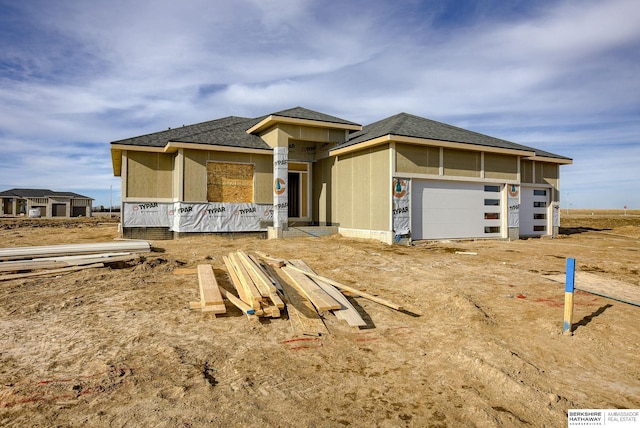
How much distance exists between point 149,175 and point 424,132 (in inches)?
478

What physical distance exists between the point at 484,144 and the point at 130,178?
1543cm

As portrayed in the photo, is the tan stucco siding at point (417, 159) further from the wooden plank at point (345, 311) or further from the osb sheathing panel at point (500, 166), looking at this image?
the wooden plank at point (345, 311)

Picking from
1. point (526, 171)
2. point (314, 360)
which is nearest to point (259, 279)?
point (314, 360)

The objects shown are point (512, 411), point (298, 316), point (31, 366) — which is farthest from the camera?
point (298, 316)

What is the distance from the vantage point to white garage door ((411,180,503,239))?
15.0 m

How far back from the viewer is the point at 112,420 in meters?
2.87

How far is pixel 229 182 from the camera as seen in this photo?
16.6 metres

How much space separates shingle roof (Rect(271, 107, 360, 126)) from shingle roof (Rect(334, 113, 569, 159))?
1.01 metres

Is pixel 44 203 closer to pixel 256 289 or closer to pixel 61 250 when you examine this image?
pixel 61 250

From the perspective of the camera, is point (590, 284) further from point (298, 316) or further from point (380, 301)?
point (298, 316)

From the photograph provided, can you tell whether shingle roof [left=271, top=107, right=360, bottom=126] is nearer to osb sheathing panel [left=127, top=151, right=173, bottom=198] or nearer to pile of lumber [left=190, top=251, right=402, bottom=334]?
osb sheathing panel [left=127, top=151, right=173, bottom=198]

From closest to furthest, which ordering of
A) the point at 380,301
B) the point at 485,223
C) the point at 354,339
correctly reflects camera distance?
1. the point at 354,339
2. the point at 380,301
3. the point at 485,223

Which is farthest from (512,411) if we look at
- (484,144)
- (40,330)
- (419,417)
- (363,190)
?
(484,144)

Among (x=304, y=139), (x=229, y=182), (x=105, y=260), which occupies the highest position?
(x=304, y=139)
